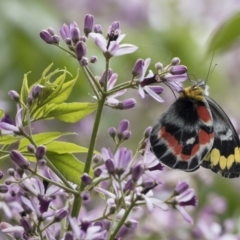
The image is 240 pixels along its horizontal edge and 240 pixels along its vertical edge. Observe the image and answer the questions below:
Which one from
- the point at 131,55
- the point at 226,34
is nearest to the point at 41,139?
the point at 226,34

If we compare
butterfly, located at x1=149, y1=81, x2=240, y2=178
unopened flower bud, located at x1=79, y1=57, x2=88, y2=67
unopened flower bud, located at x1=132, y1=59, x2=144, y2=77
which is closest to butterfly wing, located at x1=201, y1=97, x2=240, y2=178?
butterfly, located at x1=149, y1=81, x2=240, y2=178

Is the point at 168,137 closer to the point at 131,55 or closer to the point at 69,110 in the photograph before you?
the point at 69,110

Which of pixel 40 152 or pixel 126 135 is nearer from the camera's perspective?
pixel 40 152

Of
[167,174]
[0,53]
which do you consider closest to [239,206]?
[167,174]

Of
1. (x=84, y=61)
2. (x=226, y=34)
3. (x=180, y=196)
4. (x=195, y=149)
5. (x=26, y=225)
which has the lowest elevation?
(x=26, y=225)

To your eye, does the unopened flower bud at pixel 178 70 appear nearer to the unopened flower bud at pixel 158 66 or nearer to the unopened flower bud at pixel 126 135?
the unopened flower bud at pixel 158 66

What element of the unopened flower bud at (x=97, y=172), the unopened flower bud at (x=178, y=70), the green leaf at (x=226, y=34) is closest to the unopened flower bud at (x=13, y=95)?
the unopened flower bud at (x=97, y=172)

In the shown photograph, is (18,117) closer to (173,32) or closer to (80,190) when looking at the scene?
(80,190)
